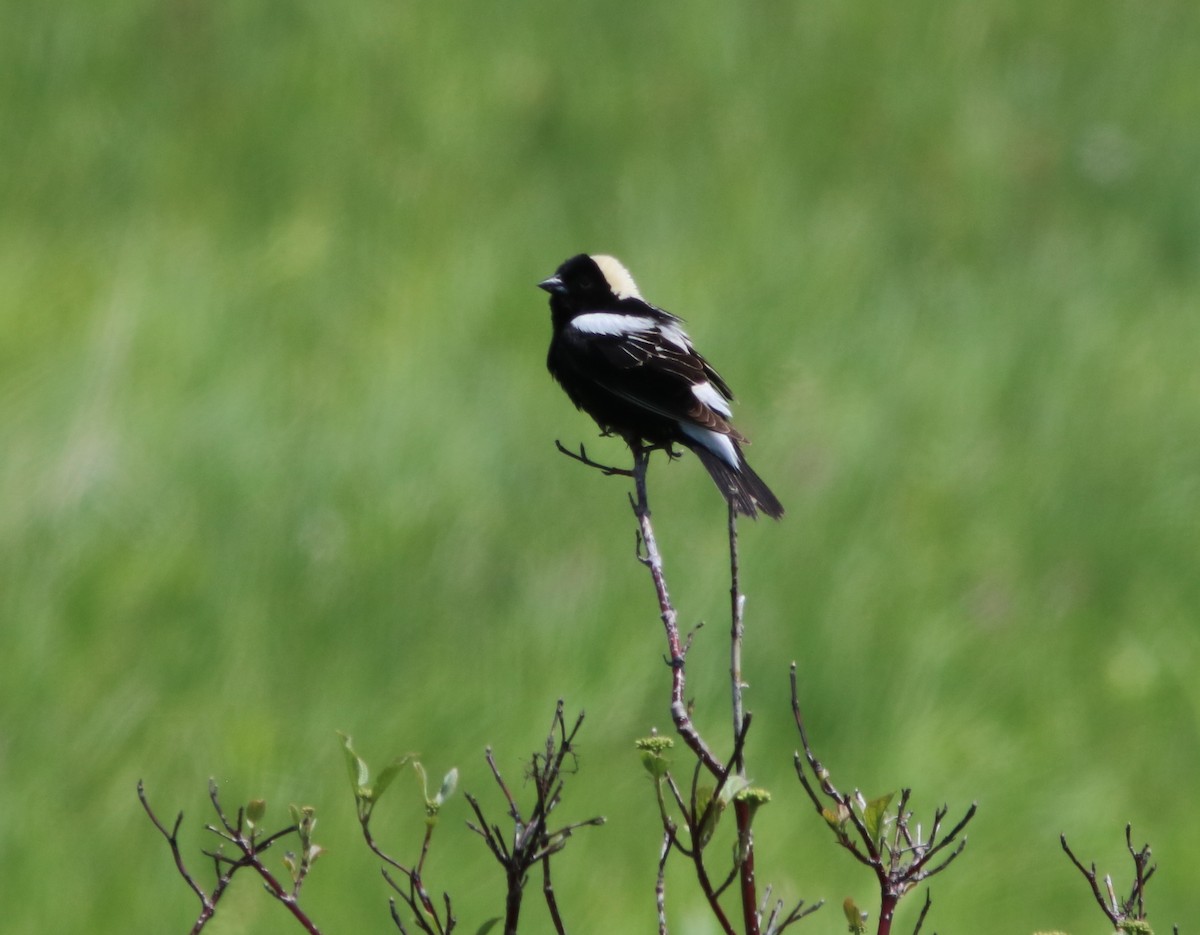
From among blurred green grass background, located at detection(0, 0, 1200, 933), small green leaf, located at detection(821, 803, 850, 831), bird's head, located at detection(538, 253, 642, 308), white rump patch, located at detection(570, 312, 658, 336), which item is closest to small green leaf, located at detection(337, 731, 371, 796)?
Answer: small green leaf, located at detection(821, 803, 850, 831)

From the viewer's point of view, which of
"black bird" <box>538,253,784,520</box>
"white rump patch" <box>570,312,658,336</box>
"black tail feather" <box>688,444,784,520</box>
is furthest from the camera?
"white rump patch" <box>570,312,658,336</box>

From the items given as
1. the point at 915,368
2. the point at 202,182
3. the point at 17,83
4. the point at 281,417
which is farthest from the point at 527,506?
the point at 17,83

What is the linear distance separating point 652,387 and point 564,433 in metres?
2.83

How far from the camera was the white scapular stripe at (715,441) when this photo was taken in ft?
11.2

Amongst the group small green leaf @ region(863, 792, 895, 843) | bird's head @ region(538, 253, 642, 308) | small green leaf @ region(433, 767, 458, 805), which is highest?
bird's head @ region(538, 253, 642, 308)

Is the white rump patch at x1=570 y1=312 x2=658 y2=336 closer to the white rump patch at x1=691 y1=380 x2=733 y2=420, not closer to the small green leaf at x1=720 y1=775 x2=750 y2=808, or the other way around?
the white rump patch at x1=691 y1=380 x2=733 y2=420

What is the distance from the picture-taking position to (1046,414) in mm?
6809

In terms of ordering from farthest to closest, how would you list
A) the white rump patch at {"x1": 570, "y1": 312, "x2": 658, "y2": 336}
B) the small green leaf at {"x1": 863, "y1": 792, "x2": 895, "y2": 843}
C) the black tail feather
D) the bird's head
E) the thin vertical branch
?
the bird's head, the white rump patch at {"x1": 570, "y1": 312, "x2": 658, "y2": 336}, the black tail feather, the small green leaf at {"x1": 863, "y1": 792, "x2": 895, "y2": 843}, the thin vertical branch

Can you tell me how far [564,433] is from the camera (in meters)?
6.28

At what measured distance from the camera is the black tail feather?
10.3 ft

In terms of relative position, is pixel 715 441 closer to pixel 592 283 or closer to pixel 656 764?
pixel 592 283

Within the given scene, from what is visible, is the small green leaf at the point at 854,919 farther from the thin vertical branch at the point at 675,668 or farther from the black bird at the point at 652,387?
the black bird at the point at 652,387

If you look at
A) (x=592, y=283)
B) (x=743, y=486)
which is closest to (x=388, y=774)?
(x=743, y=486)

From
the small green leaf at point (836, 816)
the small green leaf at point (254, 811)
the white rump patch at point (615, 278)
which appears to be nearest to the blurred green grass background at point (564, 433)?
the white rump patch at point (615, 278)
